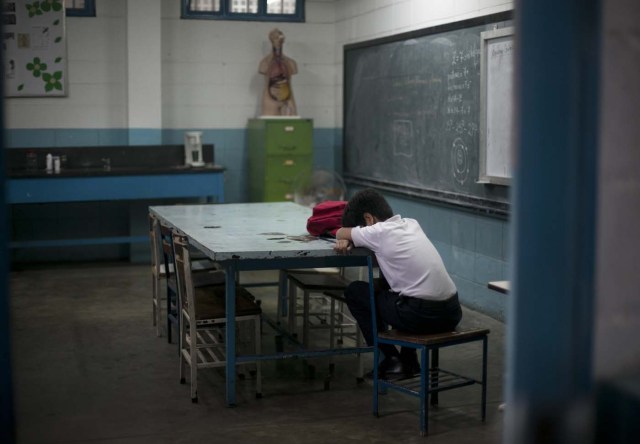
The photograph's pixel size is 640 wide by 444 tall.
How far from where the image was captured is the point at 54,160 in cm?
863

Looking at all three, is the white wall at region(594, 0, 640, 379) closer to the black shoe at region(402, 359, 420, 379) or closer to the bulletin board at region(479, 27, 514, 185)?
the black shoe at region(402, 359, 420, 379)

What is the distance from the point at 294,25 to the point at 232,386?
582cm

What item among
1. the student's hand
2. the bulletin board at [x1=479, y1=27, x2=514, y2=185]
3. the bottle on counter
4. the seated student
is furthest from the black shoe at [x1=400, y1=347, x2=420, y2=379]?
the bottle on counter

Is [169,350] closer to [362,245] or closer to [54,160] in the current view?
[362,245]

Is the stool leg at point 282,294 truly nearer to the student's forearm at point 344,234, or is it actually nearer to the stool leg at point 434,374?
the student's forearm at point 344,234

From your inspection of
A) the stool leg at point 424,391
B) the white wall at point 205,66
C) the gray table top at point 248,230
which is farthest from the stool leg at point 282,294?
the white wall at point 205,66

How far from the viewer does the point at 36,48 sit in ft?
28.6

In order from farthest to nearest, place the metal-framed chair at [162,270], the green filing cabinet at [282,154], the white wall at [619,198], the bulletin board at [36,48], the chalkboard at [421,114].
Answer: the green filing cabinet at [282,154] → the bulletin board at [36,48] → the chalkboard at [421,114] → the metal-framed chair at [162,270] → the white wall at [619,198]

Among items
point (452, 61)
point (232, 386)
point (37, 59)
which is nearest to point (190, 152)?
point (37, 59)

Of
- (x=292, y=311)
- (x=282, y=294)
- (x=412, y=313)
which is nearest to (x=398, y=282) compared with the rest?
(x=412, y=313)

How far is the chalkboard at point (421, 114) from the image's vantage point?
6.71 meters

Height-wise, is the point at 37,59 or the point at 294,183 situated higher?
the point at 37,59

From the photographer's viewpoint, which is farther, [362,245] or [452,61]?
[452,61]

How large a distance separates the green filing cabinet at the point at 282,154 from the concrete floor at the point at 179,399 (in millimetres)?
2845
